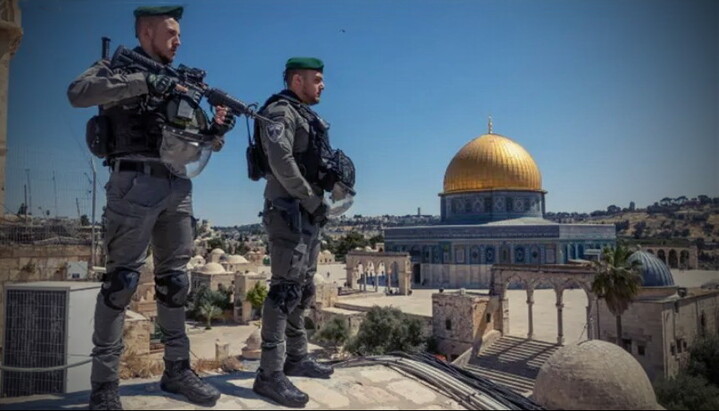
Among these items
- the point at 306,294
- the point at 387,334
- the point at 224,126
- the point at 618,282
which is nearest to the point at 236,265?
the point at 387,334

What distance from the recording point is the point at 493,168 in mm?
34344

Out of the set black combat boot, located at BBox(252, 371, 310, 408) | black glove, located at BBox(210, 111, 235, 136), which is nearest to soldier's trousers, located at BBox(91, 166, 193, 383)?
black glove, located at BBox(210, 111, 235, 136)

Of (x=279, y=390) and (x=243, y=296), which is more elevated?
(x=279, y=390)

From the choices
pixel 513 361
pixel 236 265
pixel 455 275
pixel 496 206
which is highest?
pixel 496 206

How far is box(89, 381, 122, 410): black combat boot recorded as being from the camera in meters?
3.05

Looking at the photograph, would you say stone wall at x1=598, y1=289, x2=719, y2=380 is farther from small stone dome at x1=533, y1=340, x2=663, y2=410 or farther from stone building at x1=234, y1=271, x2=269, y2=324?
stone building at x1=234, y1=271, x2=269, y2=324

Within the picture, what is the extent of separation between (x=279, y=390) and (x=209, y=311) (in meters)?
23.5

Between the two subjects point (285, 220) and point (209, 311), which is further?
point (209, 311)

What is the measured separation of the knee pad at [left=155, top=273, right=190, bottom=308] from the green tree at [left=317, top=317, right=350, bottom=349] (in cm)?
1838

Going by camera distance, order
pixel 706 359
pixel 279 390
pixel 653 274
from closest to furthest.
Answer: pixel 279 390
pixel 706 359
pixel 653 274

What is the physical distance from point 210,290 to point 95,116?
1052 inches

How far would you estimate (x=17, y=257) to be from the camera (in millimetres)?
10672

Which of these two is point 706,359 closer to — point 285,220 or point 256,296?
point 285,220

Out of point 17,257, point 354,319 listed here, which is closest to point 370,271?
point 354,319
